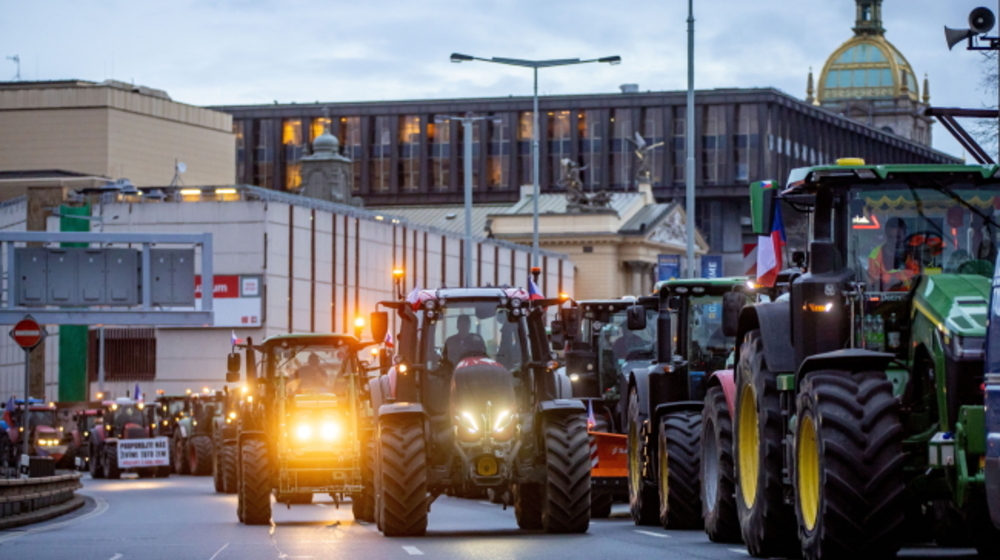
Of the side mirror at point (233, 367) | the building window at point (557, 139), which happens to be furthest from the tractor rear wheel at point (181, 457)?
the building window at point (557, 139)

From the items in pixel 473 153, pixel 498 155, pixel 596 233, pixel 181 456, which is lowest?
pixel 181 456

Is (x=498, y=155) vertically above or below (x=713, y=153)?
above

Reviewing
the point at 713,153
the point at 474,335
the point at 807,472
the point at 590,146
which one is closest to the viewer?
the point at 807,472

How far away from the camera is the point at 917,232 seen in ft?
48.4

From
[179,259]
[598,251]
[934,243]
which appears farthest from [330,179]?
[934,243]

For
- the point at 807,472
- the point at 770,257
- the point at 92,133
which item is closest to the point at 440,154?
the point at 92,133

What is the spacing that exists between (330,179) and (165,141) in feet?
31.2

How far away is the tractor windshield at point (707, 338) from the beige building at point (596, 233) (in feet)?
319

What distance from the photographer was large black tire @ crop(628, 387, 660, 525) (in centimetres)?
2258

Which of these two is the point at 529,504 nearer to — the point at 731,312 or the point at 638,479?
the point at 638,479

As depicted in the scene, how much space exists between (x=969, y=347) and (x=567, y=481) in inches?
347

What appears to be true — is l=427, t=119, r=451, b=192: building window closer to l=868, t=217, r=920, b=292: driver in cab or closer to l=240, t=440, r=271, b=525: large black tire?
l=240, t=440, r=271, b=525: large black tire

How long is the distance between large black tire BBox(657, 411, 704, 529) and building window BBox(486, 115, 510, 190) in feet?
409

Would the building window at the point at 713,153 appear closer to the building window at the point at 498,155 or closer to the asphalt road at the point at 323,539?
the building window at the point at 498,155
